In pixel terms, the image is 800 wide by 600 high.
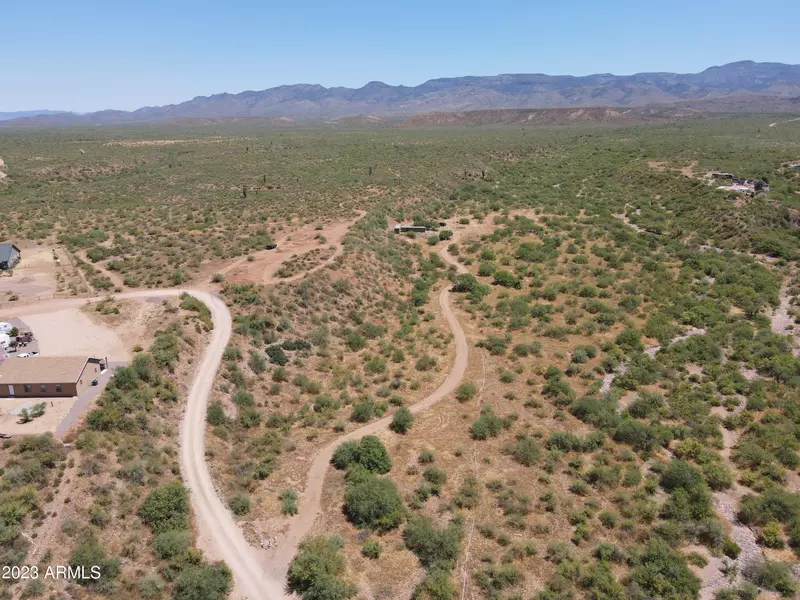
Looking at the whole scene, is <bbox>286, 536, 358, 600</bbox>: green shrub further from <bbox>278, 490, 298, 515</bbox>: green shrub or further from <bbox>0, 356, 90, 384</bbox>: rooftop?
<bbox>0, 356, 90, 384</bbox>: rooftop

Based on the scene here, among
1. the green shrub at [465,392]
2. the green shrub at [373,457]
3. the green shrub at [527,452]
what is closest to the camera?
the green shrub at [373,457]

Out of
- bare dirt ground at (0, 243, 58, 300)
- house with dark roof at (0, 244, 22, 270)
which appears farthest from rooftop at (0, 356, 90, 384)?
house with dark roof at (0, 244, 22, 270)

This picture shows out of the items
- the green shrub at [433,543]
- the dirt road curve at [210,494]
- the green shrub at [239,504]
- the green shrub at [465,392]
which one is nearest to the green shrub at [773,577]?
the green shrub at [433,543]

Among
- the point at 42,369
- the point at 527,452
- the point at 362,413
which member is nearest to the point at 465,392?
the point at 527,452

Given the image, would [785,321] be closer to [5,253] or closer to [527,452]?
[527,452]

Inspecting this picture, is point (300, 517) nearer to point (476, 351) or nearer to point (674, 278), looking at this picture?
point (476, 351)

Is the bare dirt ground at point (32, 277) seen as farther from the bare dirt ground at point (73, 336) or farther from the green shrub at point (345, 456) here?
the green shrub at point (345, 456)
